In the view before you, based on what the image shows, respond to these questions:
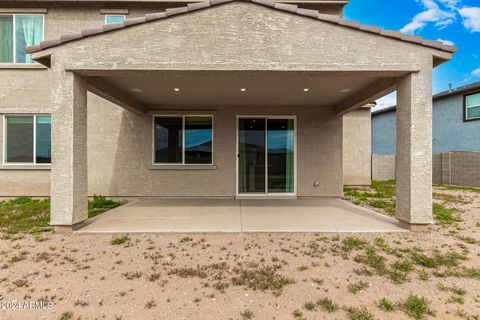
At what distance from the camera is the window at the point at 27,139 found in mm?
7629

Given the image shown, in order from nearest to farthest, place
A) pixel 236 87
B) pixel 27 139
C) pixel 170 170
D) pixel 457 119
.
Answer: pixel 236 87 < pixel 27 139 < pixel 170 170 < pixel 457 119

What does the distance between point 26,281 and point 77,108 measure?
3.03 meters

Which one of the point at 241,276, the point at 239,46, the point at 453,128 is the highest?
the point at 239,46

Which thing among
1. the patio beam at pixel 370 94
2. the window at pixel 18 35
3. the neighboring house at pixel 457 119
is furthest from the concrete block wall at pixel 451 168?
the window at pixel 18 35

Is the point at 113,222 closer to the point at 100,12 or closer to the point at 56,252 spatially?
the point at 56,252

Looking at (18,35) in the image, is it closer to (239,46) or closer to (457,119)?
(239,46)

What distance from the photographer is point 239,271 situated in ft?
10.5

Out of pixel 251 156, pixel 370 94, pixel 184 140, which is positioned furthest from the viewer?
pixel 251 156

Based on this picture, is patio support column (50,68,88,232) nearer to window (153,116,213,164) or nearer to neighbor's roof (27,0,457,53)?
neighbor's roof (27,0,457,53)

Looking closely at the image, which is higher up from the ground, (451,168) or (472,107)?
(472,107)

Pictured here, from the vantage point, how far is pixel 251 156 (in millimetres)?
8062

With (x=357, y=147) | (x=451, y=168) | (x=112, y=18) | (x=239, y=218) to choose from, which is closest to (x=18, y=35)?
(x=112, y=18)

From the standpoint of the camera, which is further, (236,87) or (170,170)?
(170,170)

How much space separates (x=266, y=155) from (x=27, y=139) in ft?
24.3
